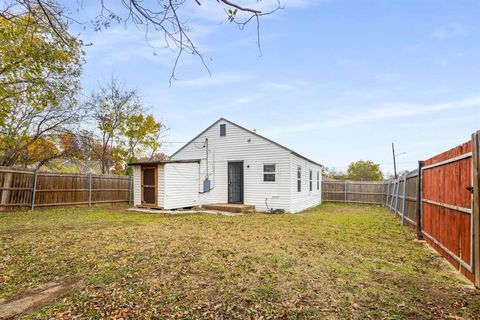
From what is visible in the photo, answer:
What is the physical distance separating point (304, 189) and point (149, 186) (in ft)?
25.8

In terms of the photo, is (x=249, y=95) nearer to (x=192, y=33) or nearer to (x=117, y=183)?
(x=117, y=183)

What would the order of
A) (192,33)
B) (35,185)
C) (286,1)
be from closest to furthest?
1. (286,1)
2. (192,33)
3. (35,185)

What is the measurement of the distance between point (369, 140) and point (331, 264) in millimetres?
22928

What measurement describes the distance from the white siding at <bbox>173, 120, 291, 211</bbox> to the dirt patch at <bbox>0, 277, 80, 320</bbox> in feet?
31.5

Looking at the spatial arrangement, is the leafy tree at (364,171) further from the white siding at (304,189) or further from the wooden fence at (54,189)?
the wooden fence at (54,189)

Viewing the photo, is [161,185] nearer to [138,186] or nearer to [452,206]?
[138,186]

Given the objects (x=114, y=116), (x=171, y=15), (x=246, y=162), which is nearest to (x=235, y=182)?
(x=246, y=162)

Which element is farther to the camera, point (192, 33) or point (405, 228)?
point (405, 228)

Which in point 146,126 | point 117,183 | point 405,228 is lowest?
point 405,228

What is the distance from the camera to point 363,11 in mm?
6676

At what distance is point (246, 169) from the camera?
13.1 meters

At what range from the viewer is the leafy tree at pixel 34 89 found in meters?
8.65

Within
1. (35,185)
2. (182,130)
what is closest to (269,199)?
(35,185)

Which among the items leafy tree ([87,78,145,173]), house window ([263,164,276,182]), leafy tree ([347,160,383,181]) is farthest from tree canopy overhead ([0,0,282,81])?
leafy tree ([347,160,383,181])
